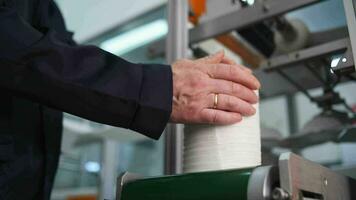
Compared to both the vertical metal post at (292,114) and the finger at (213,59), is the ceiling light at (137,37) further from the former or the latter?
the finger at (213,59)

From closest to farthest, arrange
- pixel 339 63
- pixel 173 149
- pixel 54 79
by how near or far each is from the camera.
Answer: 1. pixel 54 79
2. pixel 339 63
3. pixel 173 149

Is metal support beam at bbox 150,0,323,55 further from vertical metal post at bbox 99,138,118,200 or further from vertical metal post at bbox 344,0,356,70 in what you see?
vertical metal post at bbox 99,138,118,200

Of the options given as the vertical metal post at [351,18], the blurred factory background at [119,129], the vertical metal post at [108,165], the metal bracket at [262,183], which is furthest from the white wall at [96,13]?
the metal bracket at [262,183]

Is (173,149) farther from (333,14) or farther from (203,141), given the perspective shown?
(333,14)

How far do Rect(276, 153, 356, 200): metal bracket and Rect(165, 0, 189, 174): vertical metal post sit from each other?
0.41m

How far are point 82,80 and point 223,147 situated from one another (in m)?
0.27

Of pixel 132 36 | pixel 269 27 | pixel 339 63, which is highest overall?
pixel 132 36

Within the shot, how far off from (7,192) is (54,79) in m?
0.28

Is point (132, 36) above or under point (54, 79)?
above

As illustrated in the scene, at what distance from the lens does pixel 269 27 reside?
131 cm

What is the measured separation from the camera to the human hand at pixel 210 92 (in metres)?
0.69

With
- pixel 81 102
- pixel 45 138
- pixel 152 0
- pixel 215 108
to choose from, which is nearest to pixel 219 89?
pixel 215 108

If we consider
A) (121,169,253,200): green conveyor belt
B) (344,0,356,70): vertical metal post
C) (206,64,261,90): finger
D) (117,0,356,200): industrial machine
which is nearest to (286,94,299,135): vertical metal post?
(117,0,356,200): industrial machine

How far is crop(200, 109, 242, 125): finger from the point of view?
0.67 meters
